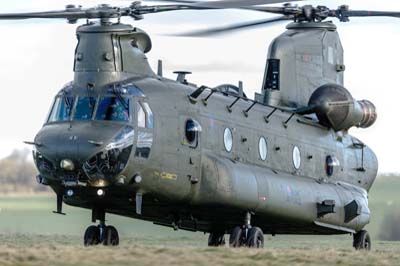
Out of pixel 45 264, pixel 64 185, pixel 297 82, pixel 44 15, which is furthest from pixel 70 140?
pixel 297 82

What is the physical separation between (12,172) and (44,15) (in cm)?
770

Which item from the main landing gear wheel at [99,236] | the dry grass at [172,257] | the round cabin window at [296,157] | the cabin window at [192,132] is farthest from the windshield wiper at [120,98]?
the round cabin window at [296,157]

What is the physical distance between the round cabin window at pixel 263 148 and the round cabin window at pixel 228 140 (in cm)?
127

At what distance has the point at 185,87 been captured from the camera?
28.6 meters

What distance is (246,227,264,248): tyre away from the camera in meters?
28.5

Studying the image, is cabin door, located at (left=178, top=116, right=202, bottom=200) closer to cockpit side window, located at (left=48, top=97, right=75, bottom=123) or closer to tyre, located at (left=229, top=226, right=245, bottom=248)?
tyre, located at (left=229, top=226, right=245, bottom=248)

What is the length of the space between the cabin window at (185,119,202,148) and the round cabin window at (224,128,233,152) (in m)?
1.25

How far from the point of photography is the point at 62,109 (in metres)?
27.0

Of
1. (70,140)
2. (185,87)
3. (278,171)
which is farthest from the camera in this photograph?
(278,171)

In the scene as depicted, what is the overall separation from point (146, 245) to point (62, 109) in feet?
16.8

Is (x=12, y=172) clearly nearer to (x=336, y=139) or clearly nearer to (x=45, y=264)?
(x=336, y=139)

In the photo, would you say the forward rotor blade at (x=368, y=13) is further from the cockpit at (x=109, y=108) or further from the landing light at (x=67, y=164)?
the landing light at (x=67, y=164)

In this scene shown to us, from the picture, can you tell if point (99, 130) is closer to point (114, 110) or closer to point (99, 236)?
point (114, 110)

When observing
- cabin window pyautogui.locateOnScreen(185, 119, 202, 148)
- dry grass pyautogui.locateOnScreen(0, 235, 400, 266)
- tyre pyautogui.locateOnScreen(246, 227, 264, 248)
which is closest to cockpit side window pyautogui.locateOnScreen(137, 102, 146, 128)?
cabin window pyautogui.locateOnScreen(185, 119, 202, 148)
